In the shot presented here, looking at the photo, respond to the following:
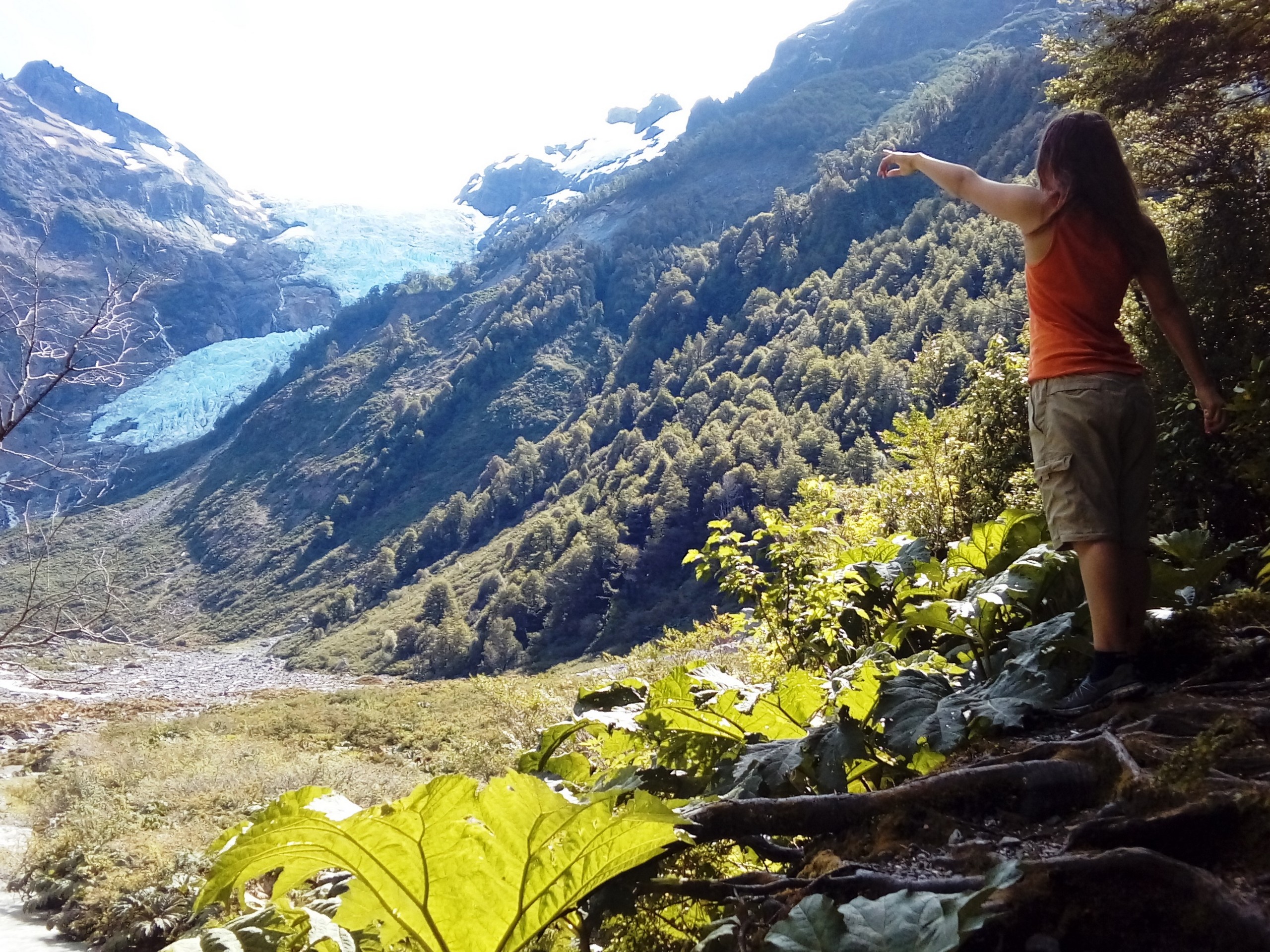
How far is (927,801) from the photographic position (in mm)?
1263

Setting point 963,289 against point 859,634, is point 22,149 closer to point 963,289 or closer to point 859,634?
point 963,289

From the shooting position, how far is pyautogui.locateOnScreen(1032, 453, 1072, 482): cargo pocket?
2094 mm

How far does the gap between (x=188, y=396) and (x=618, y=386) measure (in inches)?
4139

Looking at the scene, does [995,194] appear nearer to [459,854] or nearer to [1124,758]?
[1124,758]

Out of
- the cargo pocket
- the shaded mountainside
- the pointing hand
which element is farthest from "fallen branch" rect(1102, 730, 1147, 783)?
the shaded mountainside

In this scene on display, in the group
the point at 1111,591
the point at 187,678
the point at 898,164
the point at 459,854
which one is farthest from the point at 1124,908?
the point at 187,678

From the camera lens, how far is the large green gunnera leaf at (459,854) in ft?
2.83

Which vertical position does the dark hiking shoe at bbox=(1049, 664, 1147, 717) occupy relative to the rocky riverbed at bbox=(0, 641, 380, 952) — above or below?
above

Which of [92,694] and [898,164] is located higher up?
[898,164]

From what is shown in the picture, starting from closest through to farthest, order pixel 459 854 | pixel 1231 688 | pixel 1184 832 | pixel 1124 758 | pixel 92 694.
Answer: pixel 459 854, pixel 1184 832, pixel 1124 758, pixel 1231 688, pixel 92 694

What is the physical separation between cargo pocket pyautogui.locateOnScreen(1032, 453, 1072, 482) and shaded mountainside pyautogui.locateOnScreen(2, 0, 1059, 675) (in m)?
39.8

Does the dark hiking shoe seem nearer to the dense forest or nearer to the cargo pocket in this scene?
the dense forest

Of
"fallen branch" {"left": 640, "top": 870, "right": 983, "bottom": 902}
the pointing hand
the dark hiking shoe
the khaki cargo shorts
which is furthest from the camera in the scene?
the pointing hand

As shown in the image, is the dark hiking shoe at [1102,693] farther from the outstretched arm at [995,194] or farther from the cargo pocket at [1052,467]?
the outstretched arm at [995,194]
